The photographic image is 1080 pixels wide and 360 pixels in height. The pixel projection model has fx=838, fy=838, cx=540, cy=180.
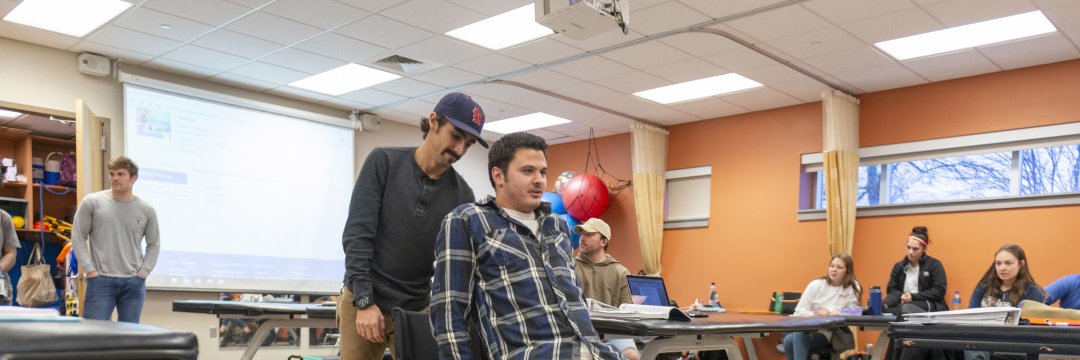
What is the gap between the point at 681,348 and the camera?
2.97 meters

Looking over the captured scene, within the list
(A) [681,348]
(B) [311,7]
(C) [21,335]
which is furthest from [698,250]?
(C) [21,335]

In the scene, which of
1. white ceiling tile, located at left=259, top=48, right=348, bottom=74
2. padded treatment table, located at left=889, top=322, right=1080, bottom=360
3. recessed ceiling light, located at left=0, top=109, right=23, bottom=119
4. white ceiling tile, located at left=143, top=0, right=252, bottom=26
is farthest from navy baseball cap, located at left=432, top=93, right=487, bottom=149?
recessed ceiling light, located at left=0, top=109, right=23, bottom=119

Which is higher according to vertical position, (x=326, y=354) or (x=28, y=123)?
(x=28, y=123)

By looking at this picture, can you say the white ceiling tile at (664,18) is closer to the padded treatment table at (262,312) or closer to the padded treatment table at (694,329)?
the padded treatment table at (262,312)

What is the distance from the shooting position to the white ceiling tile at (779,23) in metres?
6.05

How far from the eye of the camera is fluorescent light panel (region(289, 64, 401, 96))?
25.9 ft

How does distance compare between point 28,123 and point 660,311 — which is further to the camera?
point 28,123

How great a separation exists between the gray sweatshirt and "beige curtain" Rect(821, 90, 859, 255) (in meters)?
6.01

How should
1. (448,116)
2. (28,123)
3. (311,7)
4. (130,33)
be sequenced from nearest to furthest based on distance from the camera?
(448,116) → (311,7) → (130,33) → (28,123)

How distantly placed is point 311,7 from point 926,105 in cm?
568

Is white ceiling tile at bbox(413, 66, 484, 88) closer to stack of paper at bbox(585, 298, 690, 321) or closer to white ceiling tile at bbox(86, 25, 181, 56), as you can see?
white ceiling tile at bbox(86, 25, 181, 56)

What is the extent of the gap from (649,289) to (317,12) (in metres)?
3.14

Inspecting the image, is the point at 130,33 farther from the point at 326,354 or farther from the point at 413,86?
the point at 326,354

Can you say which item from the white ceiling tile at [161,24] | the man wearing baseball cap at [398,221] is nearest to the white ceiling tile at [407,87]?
the white ceiling tile at [161,24]
